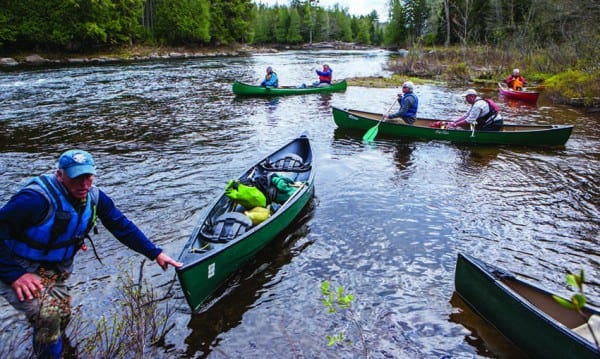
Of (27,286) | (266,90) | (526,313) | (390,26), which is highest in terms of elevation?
(390,26)

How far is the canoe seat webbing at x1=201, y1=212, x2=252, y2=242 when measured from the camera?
5.70m

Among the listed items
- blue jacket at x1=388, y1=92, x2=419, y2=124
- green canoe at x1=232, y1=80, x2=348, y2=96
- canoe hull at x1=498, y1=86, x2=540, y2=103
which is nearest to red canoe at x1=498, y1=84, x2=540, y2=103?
canoe hull at x1=498, y1=86, x2=540, y2=103

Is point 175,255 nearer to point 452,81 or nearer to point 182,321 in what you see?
point 182,321

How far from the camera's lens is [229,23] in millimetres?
66938

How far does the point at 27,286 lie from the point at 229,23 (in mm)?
69630

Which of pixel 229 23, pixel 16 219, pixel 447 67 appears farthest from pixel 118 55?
pixel 16 219

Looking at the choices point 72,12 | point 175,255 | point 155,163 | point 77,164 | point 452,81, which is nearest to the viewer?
point 77,164

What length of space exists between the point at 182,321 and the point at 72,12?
49.2 meters

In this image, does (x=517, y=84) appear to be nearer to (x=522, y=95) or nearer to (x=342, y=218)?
(x=522, y=95)

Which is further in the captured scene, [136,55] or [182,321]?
[136,55]

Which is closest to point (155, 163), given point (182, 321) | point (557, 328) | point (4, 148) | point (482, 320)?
point (4, 148)

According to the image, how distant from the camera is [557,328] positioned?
3.75 m

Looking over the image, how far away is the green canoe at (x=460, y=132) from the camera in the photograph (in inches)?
464

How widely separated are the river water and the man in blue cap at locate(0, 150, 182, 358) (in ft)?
4.65
